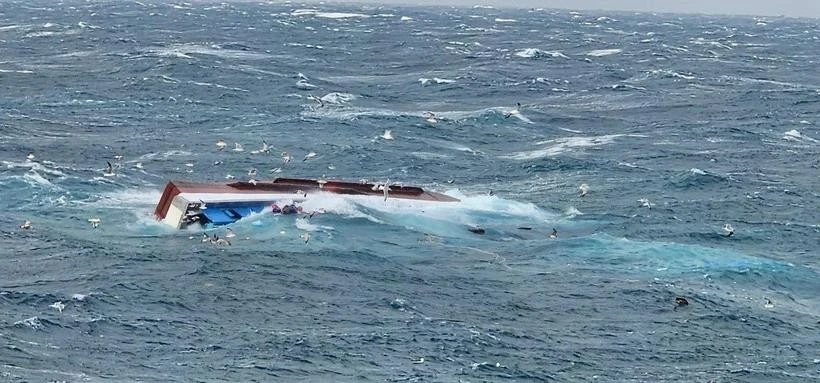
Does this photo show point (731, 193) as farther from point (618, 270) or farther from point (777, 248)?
point (618, 270)

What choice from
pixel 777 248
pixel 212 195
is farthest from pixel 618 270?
pixel 212 195

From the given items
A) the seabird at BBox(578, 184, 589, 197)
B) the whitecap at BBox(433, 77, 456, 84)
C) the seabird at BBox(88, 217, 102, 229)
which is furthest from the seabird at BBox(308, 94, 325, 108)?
the seabird at BBox(88, 217, 102, 229)

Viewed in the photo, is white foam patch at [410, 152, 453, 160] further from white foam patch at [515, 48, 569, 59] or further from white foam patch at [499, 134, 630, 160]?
white foam patch at [515, 48, 569, 59]

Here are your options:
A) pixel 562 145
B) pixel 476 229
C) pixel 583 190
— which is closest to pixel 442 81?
pixel 562 145

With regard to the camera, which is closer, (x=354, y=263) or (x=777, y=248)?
(x=354, y=263)

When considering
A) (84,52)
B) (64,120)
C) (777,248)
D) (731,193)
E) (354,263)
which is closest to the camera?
(354,263)

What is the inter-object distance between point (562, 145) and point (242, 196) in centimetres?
3942

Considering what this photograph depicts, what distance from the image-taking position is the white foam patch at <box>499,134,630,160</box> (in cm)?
9869

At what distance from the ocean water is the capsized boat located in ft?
4.45

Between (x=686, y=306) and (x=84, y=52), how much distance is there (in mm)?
130251

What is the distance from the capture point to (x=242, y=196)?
72.2 m

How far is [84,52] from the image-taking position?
170125mm

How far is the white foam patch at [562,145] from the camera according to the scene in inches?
3885

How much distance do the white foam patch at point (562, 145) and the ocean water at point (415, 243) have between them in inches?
22.8
